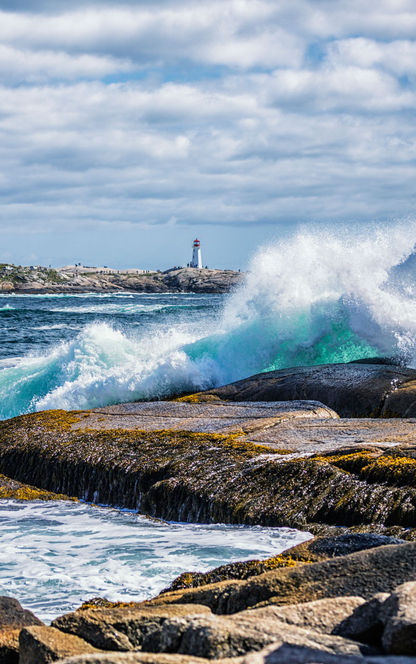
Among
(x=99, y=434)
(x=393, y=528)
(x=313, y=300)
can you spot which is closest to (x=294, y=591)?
(x=393, y=528)

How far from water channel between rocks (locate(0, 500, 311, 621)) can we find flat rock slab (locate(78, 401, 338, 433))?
2.04m

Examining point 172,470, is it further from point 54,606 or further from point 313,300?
point 313,300

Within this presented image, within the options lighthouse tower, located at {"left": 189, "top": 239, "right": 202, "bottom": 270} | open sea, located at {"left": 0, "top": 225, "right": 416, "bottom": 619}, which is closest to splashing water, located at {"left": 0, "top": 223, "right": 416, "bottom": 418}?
open sea, located at {"left": 0, "top": 225, "right": 416, "bottom": 619}

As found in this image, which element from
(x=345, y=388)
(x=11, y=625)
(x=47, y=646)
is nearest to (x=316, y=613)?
(x=47, y=646)

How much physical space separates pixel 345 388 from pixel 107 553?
5.50 meters

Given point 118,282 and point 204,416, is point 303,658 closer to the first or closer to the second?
point 204,416

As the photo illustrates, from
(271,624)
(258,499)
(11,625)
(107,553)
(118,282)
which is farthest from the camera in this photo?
(118,282)

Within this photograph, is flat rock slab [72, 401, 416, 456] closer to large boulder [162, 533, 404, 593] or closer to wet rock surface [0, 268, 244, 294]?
large boulder [162, 533, 404, 593]

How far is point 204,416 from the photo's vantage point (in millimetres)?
9195

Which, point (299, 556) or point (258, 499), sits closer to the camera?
point (299, 556)

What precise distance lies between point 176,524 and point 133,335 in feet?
39.4

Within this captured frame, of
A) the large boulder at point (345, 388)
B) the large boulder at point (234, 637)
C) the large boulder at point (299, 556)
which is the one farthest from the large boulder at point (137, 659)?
the large boulder at point (345, 388)

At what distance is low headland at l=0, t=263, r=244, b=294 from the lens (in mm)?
116188

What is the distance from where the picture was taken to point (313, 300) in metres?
15.6
